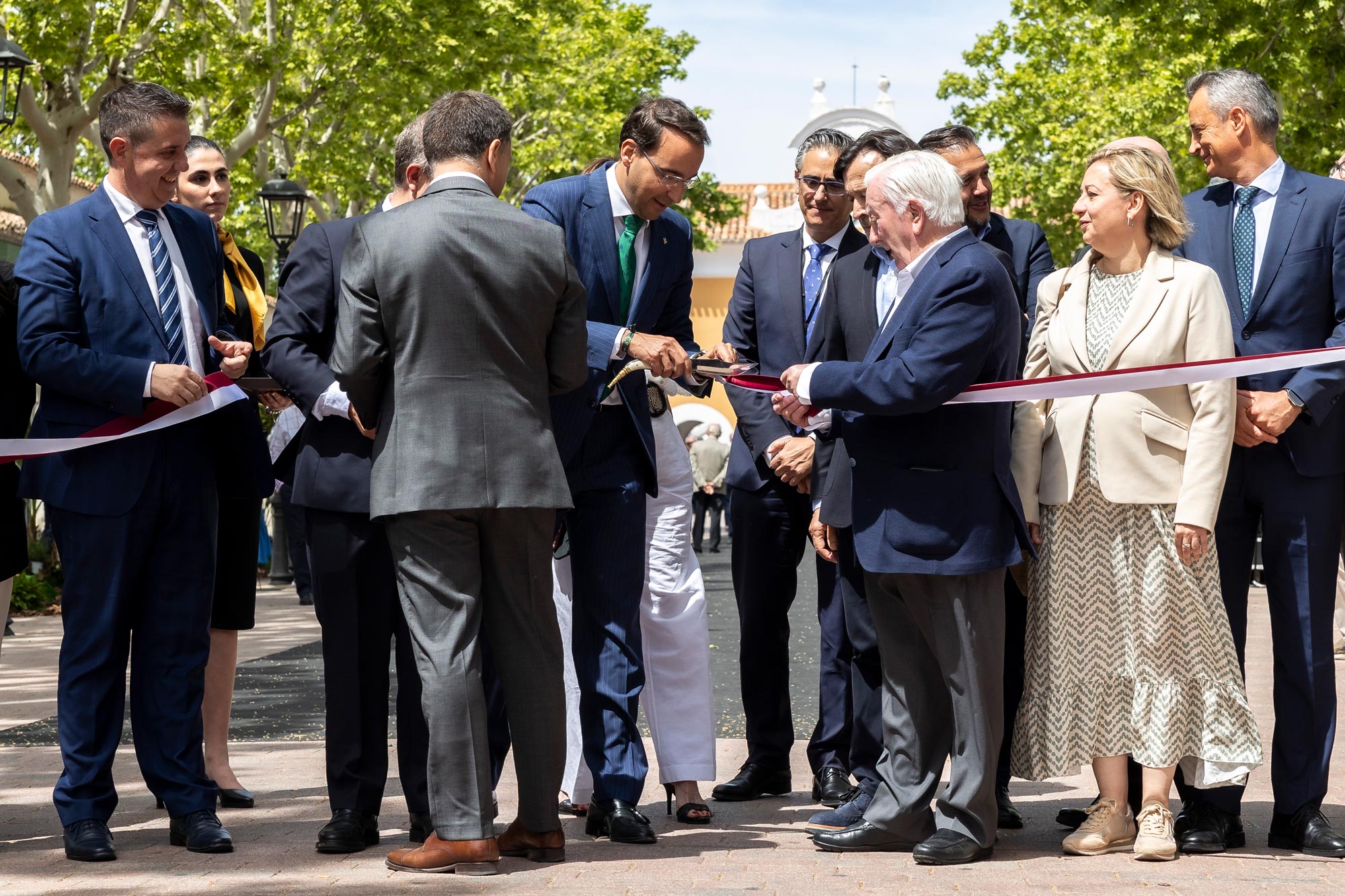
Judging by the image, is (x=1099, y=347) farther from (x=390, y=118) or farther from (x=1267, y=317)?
(x=390, y=118)

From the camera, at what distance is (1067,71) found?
3588cm

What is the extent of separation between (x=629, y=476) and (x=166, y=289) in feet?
5.25

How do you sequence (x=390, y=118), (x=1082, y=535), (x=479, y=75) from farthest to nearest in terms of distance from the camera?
(x=390, y=118)
(x=479, y=75)
(x=1082, y=535)

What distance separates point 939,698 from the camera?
17.4 ft

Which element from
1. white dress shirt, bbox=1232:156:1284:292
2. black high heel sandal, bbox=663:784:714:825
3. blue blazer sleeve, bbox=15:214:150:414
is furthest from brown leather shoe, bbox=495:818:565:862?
white dress shirt, bbox=1232:156:1284:292

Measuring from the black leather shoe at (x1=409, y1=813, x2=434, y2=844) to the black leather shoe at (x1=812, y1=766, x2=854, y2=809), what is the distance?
159 cm

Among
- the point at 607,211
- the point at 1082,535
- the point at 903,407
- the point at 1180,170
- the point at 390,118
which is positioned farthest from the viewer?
the point at 1180,170

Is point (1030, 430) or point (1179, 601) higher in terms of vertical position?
point (1030, 430)

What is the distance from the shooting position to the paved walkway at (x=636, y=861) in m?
4.73

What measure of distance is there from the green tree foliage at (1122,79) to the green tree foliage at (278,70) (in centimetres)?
768

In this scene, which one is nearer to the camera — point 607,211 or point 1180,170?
point 607,211

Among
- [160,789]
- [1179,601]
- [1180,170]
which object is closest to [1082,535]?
[1179,601]

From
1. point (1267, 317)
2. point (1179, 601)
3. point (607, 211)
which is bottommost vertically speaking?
point (1179, 601)

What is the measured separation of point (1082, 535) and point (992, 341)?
27.5 inches
